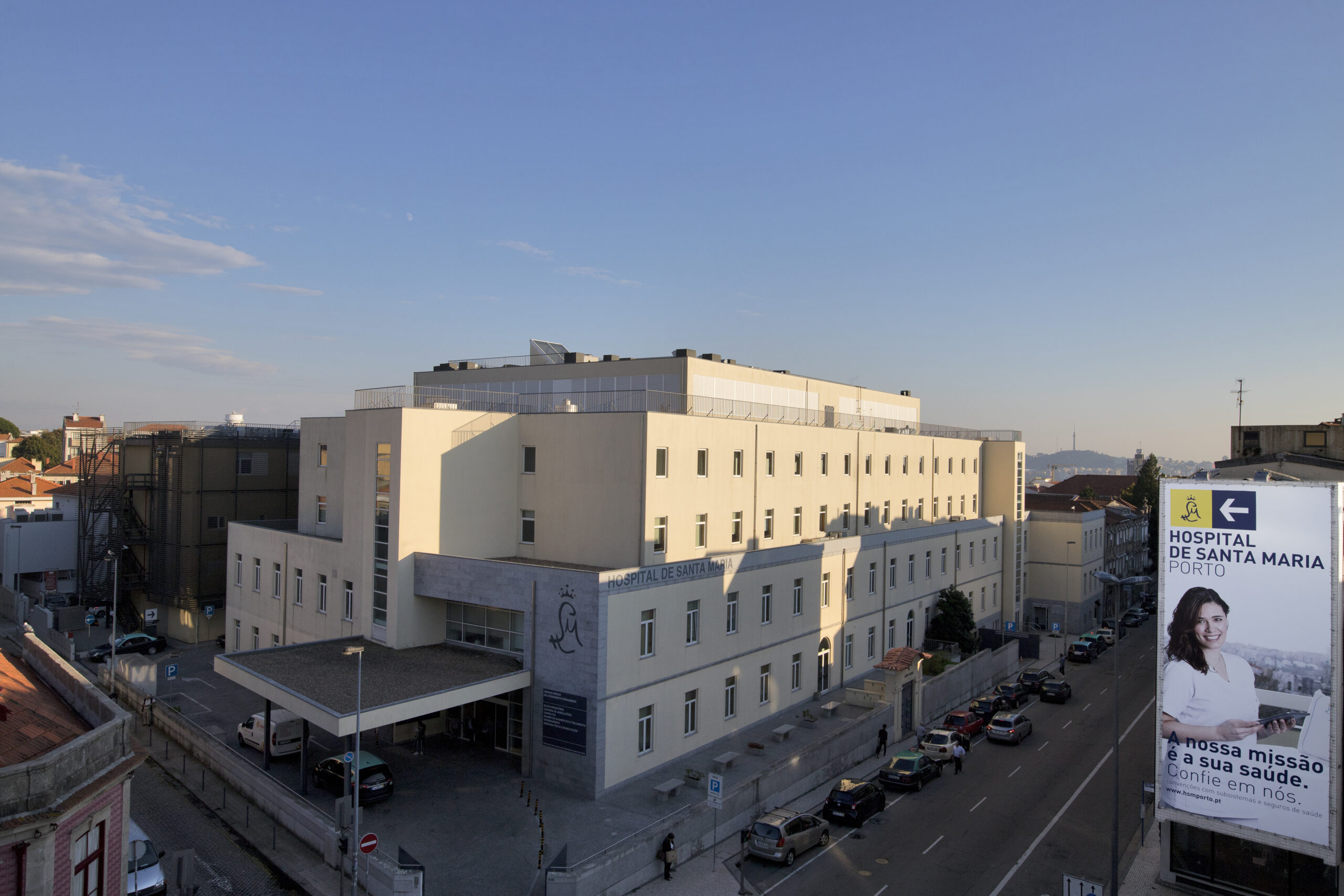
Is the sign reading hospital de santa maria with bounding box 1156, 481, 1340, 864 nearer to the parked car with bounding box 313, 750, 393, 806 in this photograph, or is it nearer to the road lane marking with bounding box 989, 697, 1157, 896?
the road lane marking with bounding box 989, 697, 1157, 896

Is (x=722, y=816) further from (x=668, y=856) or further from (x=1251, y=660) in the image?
(x=1251, y=660)

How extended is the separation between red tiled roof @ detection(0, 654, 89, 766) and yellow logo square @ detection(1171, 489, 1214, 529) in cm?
2799

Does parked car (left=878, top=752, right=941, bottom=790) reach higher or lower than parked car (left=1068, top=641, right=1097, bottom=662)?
higher

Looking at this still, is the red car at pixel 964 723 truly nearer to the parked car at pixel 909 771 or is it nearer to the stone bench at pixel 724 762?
the parked car at pixel 909 771

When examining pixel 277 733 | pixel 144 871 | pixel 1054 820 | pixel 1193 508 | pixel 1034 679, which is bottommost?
pixel 1054 820

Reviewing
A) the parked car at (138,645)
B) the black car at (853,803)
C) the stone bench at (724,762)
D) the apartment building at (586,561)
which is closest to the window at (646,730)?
the apartment building at (586,561)

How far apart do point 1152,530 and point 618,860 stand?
91.7 metres

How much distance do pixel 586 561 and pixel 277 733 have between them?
12823 millimetres

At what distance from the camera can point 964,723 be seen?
3769cm

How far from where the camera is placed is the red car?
123 feet

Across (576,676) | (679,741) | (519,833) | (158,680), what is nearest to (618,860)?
(519,833)

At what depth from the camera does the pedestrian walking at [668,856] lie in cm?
2292

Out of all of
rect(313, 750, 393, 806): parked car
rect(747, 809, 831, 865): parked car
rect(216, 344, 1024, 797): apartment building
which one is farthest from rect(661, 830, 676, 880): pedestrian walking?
rect(313, 750, 393, 806): parked car

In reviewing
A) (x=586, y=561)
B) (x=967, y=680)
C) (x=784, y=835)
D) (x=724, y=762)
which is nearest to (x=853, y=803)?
(x=784, y=835)
